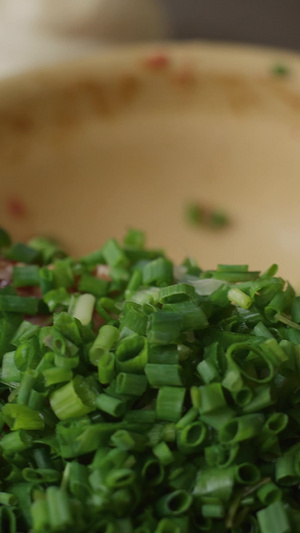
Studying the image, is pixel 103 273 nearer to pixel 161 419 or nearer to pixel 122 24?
pixel 161 419

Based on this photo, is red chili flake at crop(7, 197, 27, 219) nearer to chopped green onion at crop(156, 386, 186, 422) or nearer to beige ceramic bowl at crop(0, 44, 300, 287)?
beige ceramic bowl at crop(0, 44, 300, 287)

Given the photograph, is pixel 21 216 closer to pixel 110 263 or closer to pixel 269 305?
pixel 110 263

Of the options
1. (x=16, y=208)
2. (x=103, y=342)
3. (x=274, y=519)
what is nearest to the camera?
(x=274, y=519)

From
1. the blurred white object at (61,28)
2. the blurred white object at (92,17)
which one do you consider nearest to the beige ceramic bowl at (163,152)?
the blurred white object at (61,28)

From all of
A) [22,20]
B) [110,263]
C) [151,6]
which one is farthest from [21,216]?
[151,6]

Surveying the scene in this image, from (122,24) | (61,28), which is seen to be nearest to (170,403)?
(61,28)

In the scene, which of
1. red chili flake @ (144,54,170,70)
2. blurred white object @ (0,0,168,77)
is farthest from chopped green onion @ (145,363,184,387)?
blurred white object @ (0,0,168,77)

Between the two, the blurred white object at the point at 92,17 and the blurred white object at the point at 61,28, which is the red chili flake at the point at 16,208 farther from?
the blurred white object at the point at 92,17
